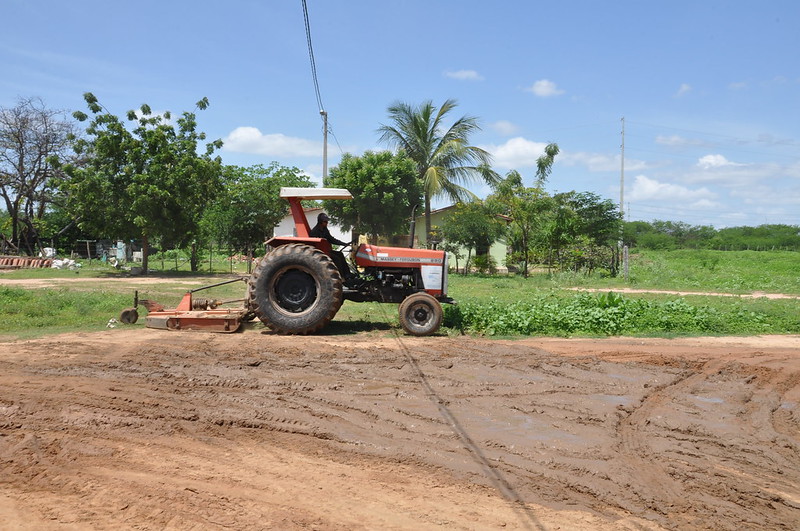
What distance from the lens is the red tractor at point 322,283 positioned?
396 inches

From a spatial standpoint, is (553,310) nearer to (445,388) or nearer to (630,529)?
(445,388)

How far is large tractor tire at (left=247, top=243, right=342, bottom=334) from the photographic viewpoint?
32.9 feet

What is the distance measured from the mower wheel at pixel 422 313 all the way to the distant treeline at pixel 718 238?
168 ft

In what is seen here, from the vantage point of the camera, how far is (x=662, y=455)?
16.5ft

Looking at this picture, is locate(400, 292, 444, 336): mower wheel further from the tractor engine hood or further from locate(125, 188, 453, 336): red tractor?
the tractor engine hood

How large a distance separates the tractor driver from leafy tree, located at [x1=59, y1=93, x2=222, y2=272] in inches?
575

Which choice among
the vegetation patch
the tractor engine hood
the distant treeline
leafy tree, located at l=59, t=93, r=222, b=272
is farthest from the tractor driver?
the distant treeline

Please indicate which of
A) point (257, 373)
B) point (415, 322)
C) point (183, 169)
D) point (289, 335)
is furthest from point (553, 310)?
point (183, 169)

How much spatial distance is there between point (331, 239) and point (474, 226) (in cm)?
1842

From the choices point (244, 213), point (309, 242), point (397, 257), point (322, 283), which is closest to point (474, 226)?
point (244, 213)

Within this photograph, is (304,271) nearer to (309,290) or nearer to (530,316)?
(309,290)

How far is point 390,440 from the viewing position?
17.0 feet

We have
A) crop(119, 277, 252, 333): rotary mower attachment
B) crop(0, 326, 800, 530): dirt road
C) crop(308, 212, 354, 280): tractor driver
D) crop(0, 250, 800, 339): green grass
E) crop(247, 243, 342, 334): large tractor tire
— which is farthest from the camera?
crop(0, 250, 800, 339): green grass

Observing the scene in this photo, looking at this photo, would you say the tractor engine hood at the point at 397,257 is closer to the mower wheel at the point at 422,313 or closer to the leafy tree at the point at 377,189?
the mower wheel at the point at 422,313
